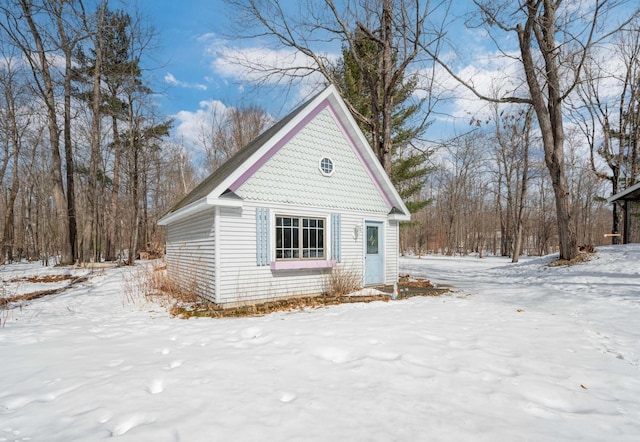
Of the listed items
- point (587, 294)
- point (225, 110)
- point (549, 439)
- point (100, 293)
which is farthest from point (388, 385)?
point (225, 110)

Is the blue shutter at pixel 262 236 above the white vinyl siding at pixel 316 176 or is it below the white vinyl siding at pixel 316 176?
below

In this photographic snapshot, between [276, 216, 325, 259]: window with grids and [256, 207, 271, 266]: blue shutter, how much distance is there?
34 cm

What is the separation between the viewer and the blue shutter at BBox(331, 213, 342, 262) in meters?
8.23

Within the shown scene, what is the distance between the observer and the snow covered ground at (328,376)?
222 cm

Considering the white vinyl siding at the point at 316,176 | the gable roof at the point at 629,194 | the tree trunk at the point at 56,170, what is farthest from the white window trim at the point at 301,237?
the gable roof at the point at 629,194

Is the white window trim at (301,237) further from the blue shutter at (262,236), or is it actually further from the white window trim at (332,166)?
the white window trim at (332,166)

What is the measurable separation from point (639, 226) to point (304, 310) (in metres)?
40.3

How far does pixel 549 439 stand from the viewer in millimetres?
2072

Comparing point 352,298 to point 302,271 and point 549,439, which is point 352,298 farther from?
point 549,439

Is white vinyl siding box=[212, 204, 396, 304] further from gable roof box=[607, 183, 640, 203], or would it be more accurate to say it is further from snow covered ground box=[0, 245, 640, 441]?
gable roof box=[607, 183, 640, 203]

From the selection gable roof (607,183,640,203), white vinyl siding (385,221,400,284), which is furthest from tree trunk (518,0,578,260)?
white vinyl siding (385,221,400,284)

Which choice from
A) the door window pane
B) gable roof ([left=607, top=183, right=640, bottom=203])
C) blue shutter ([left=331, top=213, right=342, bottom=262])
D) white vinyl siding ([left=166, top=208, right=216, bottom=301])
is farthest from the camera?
gable roof ([left=607, top=183, right=640, bottom=203])

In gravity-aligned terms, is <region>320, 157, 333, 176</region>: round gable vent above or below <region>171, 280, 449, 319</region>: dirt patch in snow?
above

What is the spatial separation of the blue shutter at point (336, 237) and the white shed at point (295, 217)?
0.09ft
